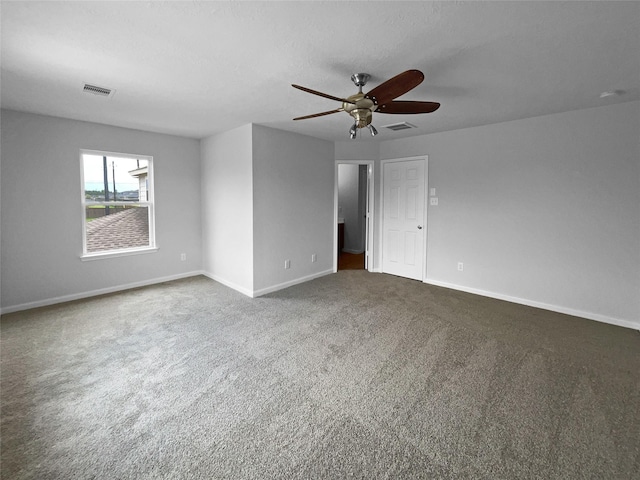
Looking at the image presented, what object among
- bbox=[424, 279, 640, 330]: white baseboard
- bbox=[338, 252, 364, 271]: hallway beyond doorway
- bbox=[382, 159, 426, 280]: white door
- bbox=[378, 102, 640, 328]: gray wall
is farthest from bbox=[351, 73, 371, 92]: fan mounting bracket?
bbox=[338, 252, 364, 271]: hallway beyond doorway

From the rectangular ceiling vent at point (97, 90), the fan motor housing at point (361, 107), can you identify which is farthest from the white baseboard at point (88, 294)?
the fan motor housing at point (361, 107)

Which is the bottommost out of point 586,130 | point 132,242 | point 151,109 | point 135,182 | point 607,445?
point 607,445

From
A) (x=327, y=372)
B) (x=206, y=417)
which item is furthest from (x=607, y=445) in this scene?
(x=206, y=417)

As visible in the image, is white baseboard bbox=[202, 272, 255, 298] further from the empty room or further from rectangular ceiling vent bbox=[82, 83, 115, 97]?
rectangular ceiling vent bbox=[82, 83, 115, 97]

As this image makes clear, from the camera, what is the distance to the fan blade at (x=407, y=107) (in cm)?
243

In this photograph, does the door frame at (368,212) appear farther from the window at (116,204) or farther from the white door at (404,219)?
the window at (116,204)

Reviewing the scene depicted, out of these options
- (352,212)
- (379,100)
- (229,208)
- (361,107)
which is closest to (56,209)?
(229,208)

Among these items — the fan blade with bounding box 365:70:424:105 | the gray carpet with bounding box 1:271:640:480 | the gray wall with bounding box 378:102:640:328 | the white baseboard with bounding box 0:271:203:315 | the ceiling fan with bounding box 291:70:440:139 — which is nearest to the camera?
the gray carpet with bounding box 1:271:640:480

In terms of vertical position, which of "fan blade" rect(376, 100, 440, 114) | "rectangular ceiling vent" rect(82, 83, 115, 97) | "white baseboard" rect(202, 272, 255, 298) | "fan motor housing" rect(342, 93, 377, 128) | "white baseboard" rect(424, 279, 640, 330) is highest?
"rectangular ceiling vent" rect(82, 83, 115, 97)

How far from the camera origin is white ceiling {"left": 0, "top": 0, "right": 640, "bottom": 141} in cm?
172

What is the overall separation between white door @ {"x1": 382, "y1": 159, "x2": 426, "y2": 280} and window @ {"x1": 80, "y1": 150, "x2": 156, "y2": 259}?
380 centimetres

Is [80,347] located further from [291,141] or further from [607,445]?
[607,445]

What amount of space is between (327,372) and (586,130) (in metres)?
3.78

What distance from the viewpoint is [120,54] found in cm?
219
